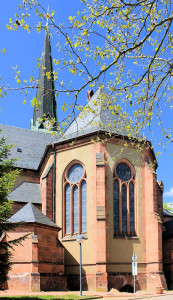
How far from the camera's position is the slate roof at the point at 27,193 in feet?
94.6

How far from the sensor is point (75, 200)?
2742 cm

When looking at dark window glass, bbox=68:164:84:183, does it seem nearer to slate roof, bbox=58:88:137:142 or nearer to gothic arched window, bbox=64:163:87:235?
gothic arched window, bbox=64:163:87:235

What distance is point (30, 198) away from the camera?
29.2 m

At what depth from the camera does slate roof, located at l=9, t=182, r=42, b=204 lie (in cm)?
2883

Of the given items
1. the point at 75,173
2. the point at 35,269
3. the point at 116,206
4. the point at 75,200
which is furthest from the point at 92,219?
the point at 35,269

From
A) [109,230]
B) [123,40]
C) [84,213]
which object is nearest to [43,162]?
[84,213]

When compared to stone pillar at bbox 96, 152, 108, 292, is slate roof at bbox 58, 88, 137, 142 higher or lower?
higher

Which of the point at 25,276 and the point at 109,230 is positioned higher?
the point at 109,230

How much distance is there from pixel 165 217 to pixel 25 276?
14818 millimetres

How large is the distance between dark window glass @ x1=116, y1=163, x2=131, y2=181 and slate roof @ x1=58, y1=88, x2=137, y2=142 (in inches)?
83.0

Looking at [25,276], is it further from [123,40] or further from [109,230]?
[123,40]

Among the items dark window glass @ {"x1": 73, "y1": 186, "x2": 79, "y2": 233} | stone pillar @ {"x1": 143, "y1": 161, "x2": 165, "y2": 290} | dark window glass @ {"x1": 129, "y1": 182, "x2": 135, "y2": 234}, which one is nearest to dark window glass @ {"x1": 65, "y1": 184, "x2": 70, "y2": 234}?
dark window glass @ {"x1": 73, "y1": 186, "x2": 79, "y2": 233}

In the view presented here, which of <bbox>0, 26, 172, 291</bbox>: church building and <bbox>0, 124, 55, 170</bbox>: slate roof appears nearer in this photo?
<bbox>0, 26, 172, 291</bbox>: church building

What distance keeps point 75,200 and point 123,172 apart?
3.57 metres
